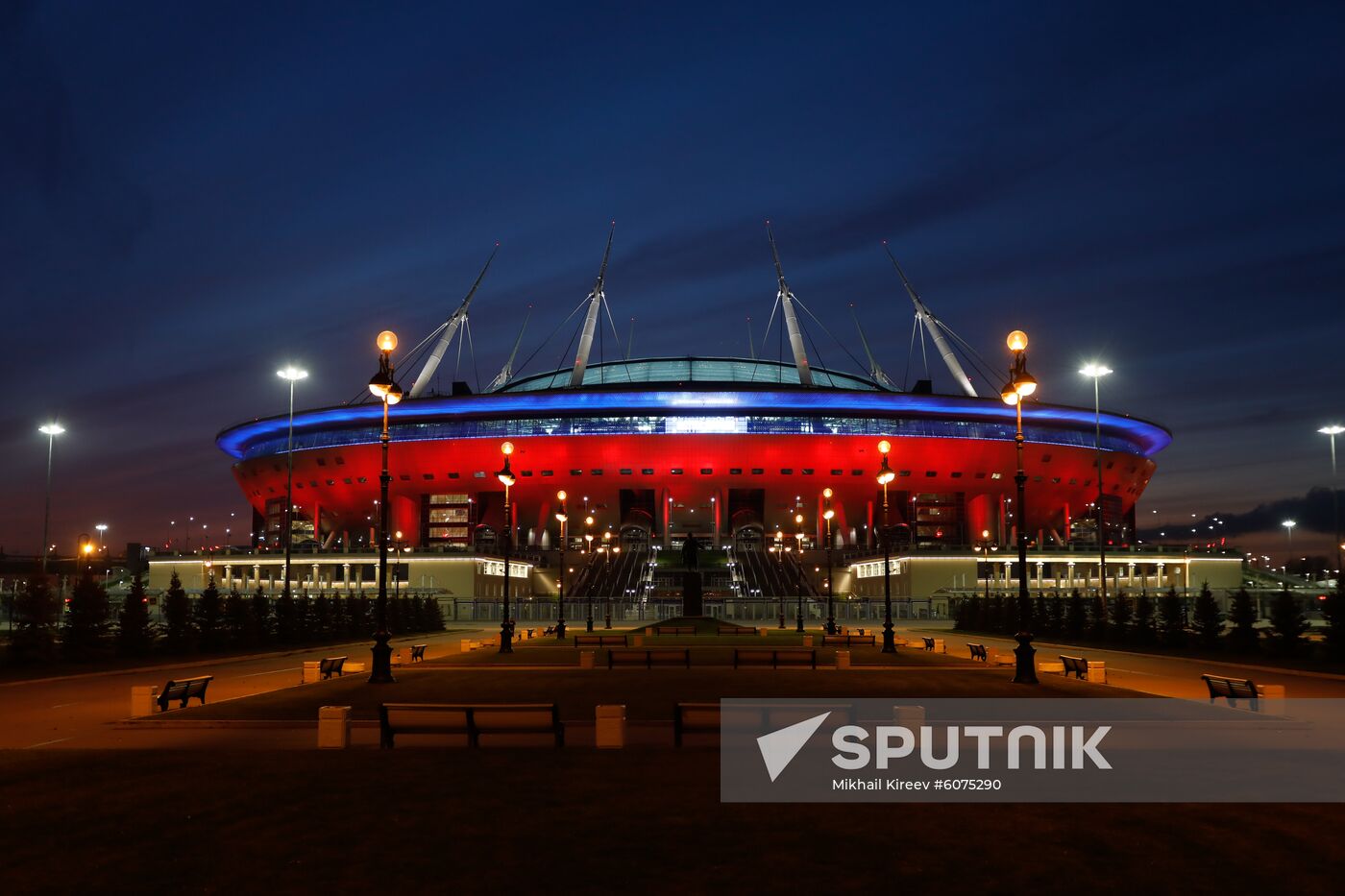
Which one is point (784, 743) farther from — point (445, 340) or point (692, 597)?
point (445, 340)

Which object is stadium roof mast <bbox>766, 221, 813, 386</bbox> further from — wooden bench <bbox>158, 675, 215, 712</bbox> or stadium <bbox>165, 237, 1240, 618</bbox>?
wooden bench <bbox>158, 675, 215, 712</bbox>

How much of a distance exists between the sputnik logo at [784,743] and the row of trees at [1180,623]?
29.9ft

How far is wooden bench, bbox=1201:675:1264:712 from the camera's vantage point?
17203 mm

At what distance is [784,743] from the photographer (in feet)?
43.8

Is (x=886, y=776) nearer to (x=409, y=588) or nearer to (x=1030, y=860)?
(x=1030, y=860)

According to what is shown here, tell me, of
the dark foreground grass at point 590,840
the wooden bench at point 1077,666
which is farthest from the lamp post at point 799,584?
the dark foreground grass at point 590,840

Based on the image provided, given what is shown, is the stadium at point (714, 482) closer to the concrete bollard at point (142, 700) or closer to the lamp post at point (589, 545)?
the lamp post at point (589, 545)

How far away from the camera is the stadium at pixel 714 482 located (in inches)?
3423

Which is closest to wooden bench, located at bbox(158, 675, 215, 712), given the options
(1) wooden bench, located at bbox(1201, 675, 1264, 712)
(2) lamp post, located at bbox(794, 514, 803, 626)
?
(1) wooden bench, located at bbox(1201, 675, 1264, 712)

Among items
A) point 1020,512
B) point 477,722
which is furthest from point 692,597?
point 477,722

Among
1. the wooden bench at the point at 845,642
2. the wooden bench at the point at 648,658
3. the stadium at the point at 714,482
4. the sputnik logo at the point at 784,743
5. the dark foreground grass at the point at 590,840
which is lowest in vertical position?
the wooden bench at the point at 845,642

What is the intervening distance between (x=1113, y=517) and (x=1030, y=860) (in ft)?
399

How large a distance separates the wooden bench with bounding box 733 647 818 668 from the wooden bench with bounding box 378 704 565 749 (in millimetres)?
11043
